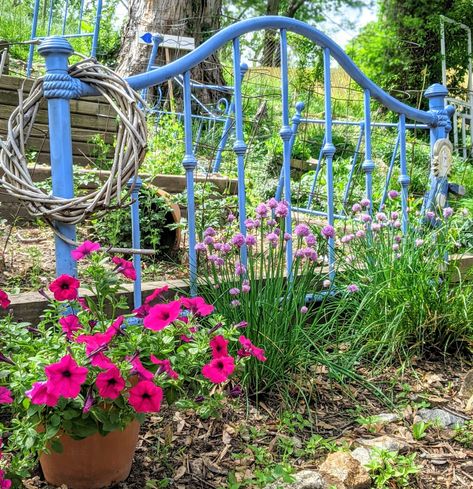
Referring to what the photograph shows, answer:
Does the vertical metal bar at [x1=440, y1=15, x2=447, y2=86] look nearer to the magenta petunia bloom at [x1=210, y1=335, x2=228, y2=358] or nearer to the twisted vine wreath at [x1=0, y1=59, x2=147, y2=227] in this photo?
the twisted vine wreath at [x1=0, y1=59, x2=147, y2=227]

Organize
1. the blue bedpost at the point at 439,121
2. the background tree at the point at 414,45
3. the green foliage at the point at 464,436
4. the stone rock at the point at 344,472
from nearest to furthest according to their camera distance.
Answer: the stone rock at the point at 344,472 < the green foliage at the point at 464,436 < the blue bedpost at the point at 439,121 < the background tree at the point at 414,45

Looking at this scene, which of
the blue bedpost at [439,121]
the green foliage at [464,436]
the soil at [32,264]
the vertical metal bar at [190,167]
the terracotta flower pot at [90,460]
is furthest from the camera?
Answer: the blue bedpost at [439,121]

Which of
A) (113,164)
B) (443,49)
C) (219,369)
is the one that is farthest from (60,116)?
(443,49)

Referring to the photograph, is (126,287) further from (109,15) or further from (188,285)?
(109,15)

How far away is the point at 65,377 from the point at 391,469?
1016 millimetres

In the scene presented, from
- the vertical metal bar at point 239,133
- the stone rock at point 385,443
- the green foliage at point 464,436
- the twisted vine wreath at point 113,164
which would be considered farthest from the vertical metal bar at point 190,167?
the green foliage at point 464,436

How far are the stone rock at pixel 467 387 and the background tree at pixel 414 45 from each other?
28.6 ft

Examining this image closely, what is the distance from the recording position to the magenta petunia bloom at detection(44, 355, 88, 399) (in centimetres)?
133

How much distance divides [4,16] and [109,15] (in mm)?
1558

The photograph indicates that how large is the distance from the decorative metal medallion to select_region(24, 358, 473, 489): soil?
122 cm

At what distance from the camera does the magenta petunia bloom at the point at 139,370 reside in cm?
144

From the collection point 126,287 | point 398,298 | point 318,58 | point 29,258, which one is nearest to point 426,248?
point 398,298

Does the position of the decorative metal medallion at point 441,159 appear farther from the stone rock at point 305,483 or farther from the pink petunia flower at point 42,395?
the pink petunia flower at point 42,395

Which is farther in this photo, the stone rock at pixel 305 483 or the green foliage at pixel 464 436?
the green foliage at pixel 464 436
